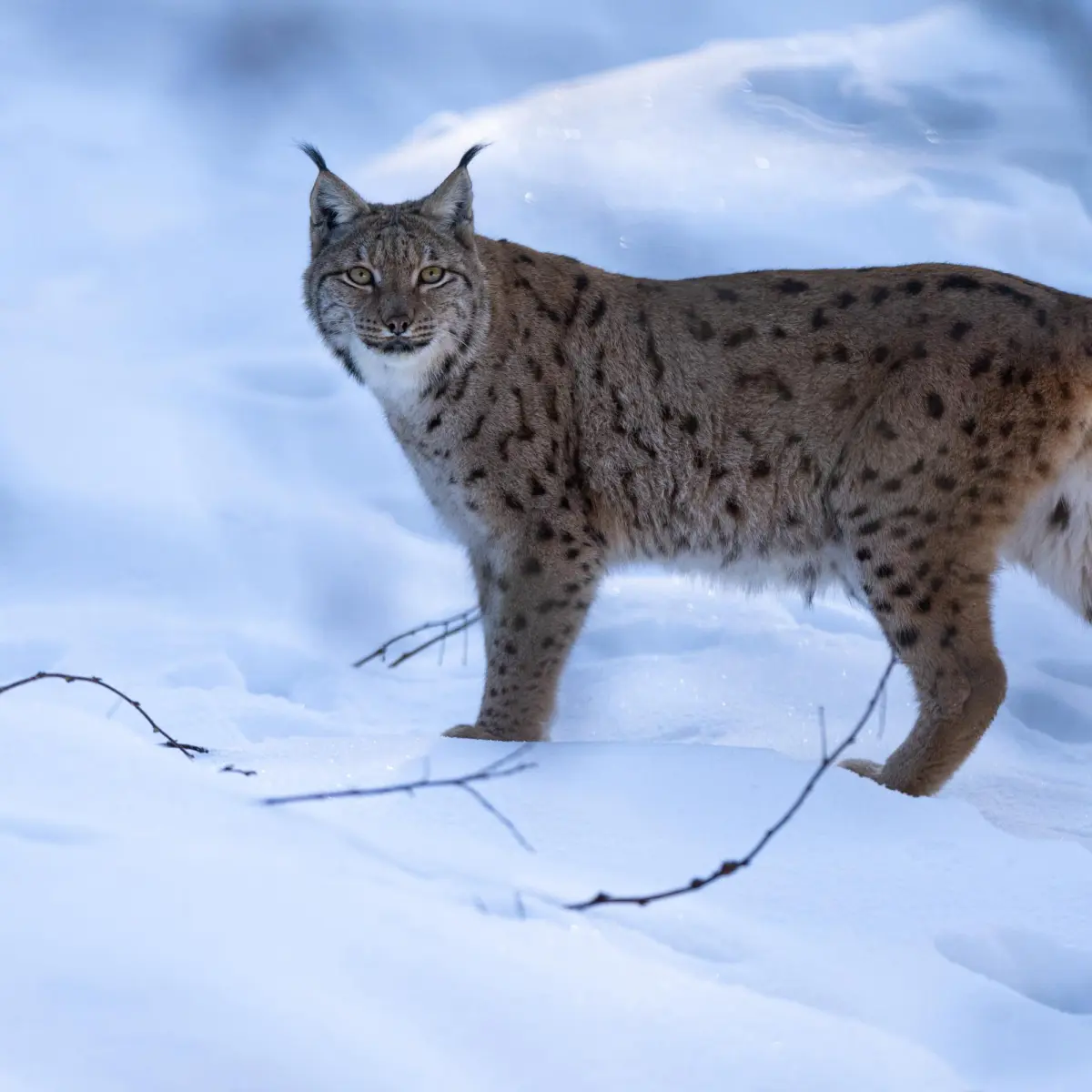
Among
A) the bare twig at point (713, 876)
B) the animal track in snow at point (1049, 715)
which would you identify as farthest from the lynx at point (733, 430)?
the bare twig at point (713, 876)

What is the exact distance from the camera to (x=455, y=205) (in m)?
4.76

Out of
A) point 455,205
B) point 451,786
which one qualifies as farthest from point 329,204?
point 451,786

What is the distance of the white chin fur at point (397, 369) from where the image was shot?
4.52 m

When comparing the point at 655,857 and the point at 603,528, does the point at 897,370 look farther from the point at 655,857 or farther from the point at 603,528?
the point at 655,857

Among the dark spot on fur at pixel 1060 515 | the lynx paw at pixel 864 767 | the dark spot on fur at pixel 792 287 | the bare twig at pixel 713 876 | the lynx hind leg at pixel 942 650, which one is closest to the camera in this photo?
the bare twig at pixel 713 876

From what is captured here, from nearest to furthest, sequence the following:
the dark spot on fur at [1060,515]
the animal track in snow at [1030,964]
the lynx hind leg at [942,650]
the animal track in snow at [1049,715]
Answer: the animal track in snow at [1030,964]
the lynx hind leg at [942,650]
the dark spot on fur at [1060,515]
the animal track in snow at [1049,715]

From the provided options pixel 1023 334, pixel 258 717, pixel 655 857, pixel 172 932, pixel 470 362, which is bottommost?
pixel 258 717

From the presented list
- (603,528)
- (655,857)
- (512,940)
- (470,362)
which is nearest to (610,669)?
(603,528)

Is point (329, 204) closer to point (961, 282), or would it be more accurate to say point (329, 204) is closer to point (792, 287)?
point (792, 287)

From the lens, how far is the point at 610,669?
207 inches

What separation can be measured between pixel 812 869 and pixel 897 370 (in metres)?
2.03

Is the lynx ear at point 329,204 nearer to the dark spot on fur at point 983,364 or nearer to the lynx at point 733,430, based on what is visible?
the lynx at point 733,430

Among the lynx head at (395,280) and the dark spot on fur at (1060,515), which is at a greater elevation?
the lynx head at (395,280)

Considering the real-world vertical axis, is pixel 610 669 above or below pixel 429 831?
below
